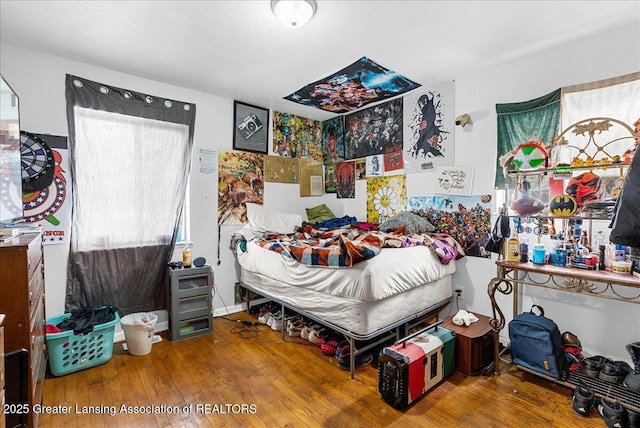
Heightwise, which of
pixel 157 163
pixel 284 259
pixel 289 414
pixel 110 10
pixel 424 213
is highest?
pixel 110 10

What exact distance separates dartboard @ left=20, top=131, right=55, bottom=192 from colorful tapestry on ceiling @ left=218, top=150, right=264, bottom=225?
1.49 metres

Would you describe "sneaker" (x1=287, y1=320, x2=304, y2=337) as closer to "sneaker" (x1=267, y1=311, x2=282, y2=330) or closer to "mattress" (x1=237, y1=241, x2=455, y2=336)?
"sneaker" (x1=267, y1=311, x2=282, y2=330)

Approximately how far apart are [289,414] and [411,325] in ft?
4.47

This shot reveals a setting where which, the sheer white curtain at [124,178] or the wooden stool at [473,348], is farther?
the sheer white curtain at [124,178]

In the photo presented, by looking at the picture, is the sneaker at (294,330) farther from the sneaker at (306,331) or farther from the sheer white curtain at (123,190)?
the sheer white curtain at (123,190)

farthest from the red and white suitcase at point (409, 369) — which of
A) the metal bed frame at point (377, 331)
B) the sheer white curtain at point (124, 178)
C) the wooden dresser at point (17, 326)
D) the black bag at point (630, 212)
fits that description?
the sheer white curtain at point (124, 178)

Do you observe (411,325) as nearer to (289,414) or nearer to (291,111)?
(289,414)

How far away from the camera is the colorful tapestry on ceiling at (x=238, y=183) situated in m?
3.56

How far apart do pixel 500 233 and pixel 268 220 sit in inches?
97.3

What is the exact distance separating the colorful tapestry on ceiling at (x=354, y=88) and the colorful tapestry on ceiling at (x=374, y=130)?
0.14m

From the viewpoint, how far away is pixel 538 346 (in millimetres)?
2139

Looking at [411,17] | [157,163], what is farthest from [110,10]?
[411,17]

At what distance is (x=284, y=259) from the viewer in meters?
2.77

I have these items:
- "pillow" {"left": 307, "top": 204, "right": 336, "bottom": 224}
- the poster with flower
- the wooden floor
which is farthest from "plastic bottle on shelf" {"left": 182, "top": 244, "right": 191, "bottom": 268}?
the poster with flower
